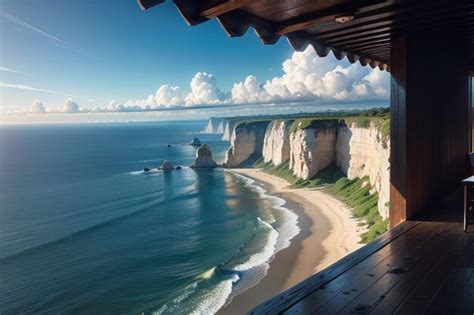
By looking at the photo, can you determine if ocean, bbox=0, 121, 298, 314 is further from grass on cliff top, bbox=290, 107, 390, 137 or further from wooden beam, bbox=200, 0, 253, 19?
wooden beam, bbox=200, 0, 253, 19

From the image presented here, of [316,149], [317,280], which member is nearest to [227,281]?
[317,280]

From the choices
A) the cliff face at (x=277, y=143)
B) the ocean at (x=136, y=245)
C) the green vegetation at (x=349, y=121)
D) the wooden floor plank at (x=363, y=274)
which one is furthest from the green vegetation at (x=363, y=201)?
the wooden floor plank at (x=363, y=274)

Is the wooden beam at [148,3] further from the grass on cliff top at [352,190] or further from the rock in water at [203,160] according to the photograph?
the rock in water at [203,160]

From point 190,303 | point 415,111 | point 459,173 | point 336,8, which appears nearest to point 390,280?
point 336,8

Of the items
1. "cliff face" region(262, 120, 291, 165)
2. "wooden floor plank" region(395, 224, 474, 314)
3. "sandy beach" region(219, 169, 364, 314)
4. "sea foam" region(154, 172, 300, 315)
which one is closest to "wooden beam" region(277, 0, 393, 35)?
"wooden floor plank" region(395, 224, 474, 314)

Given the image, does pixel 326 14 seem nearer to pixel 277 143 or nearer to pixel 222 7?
pixel 222 7

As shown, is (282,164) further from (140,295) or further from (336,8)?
(336,8)

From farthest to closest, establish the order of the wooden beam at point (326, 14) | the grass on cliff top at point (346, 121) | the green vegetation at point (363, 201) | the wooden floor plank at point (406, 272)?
the grass on cliff top at point (346, 121) → the green vegetation at point (363, 201) → the wooden beam at point (326, 14) → the wooden floor plank at point (406, 272)

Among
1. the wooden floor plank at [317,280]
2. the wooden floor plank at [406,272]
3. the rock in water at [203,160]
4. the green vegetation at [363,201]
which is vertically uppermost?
the wooden floor plank at [317,280]
